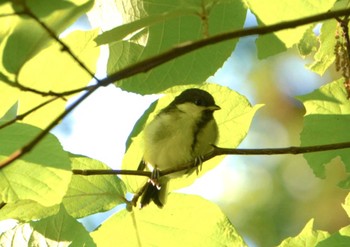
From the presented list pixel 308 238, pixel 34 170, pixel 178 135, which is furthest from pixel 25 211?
pixel 178 135

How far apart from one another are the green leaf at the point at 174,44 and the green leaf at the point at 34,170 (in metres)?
0.25

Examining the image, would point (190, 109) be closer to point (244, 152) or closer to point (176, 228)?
point (176, 228)

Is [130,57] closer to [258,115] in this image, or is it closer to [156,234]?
[156,234]

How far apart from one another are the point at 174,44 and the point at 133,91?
22cm

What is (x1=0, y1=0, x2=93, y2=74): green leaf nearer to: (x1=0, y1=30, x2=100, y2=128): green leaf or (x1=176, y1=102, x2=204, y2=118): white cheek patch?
(x1=0, y1=30, x2=100, y2=128): green leaf

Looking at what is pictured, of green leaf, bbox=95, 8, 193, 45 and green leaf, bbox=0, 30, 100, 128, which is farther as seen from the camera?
green leaf, bbox=0, 30, 100, 128

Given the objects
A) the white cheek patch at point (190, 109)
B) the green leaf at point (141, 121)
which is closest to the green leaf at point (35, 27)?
the green leaf at point (141, 121)

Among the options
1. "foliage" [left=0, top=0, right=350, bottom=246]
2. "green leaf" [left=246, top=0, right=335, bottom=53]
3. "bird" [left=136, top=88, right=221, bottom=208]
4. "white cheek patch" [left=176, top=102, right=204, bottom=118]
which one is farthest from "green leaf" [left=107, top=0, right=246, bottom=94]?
"white cheek patch" [left=176, top=102, right=204, bottom=118]

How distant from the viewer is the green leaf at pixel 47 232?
6.70 ft

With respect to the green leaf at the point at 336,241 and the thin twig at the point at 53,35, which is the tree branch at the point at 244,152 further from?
the thin twig at the point at 53,35

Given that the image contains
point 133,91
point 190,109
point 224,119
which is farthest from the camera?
point 190,109

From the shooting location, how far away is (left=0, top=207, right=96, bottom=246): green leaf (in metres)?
2.04

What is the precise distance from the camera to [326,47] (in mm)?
2117

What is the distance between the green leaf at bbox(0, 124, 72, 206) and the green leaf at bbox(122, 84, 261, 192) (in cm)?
38
